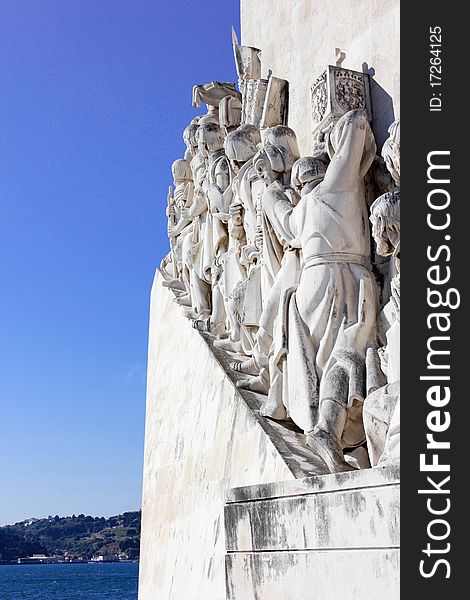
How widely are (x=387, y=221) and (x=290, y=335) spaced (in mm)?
1265

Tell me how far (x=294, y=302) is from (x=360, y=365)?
0.67m

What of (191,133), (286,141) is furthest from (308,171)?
(191,133)

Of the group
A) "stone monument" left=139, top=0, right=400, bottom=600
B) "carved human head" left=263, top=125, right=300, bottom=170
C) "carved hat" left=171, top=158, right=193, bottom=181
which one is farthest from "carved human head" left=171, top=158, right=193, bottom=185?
"carved human head" left=263, top=125, right=300, bottom=170

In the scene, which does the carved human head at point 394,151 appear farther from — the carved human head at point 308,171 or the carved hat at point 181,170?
the carved hat at point 181,170

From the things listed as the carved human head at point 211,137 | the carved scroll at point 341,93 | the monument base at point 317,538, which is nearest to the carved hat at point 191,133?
the carved human head at point 211,137

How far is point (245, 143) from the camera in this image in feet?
21.6

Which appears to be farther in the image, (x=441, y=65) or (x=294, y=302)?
(x=294, y=302)

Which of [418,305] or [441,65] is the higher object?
[441,65]

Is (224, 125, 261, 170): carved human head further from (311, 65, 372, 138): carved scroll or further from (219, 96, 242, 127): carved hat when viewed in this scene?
(311, 65, 372, 138): carved scroll

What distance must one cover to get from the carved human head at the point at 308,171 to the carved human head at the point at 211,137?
2777mm

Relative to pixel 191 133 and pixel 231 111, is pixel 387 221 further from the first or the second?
pixel 191 133

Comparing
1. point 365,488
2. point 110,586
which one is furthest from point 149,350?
point 110,586

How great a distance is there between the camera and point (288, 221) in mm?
5238

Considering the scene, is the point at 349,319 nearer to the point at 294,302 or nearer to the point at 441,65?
the point at 294,302
